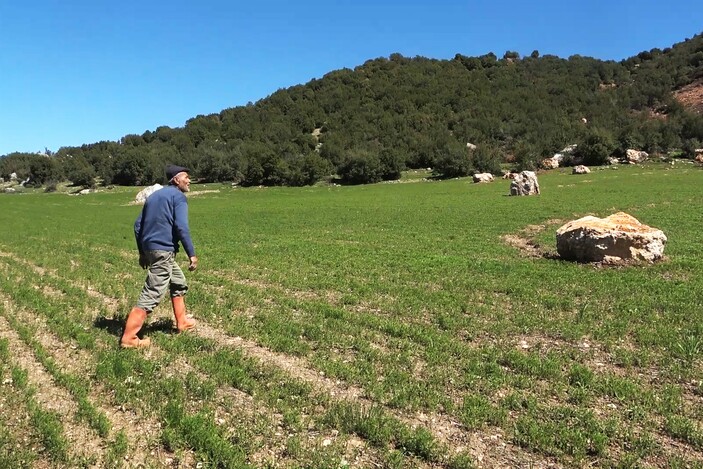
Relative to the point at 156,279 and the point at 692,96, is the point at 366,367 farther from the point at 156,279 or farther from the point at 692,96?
the point at 692,96

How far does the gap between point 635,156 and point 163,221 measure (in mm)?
87386

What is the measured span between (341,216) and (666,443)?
31992mm

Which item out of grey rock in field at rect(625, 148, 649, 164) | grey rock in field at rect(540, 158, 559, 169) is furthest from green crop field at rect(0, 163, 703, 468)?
grey rock in field at rect(625, 148, 649, 164)

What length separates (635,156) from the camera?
80.1 meters

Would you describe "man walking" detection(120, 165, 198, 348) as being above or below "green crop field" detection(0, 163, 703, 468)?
above

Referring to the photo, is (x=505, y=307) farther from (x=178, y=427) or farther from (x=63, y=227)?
(x=63, y=227)

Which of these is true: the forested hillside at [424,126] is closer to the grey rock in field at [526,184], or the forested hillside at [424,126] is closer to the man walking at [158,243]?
the grey rock in field at [526,184]

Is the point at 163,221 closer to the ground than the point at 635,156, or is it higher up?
closer to the ground

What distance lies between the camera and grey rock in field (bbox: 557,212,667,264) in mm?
15977

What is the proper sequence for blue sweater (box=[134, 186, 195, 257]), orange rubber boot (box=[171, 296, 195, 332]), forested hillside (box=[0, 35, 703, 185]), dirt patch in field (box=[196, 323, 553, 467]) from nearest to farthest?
dirt patch in field (box=[196, 323, 553, 467])
blue sweater (box=[134, 186, 195, 257])
orange rubber boot (box=[171, 296, 195, 332])
forested hillside (box=[0, 35, 703, 185])

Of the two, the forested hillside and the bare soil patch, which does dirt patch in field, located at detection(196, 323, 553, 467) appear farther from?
the bare soil patch

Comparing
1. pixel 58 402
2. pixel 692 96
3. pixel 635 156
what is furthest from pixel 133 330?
pixel 692 96

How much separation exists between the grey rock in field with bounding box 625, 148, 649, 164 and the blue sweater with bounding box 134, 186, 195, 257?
283 feet

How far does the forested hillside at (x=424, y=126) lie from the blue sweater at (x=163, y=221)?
80.2 meters
